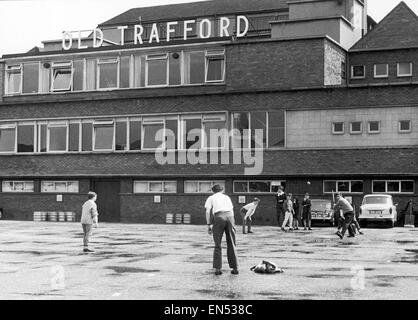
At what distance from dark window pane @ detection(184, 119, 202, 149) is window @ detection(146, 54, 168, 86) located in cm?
323

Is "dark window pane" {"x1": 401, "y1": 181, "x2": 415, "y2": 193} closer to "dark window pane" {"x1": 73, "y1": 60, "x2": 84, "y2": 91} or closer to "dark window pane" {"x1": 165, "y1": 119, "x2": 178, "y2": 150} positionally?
"dark window pane" {"x1": 165, "y1": 119, "x2": 178, "y2": 150}

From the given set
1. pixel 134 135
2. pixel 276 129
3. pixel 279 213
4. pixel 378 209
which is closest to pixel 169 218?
pixel 134 135

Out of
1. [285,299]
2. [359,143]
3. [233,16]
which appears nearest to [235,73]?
[359,143]

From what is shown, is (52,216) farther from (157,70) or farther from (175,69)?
(175,69)

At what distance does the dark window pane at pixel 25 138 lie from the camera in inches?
1773

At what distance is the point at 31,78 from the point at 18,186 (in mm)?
6830

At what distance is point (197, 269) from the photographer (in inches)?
665

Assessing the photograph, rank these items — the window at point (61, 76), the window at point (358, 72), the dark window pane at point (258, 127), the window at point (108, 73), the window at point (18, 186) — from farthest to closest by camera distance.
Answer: the window at point (358, 72)
the window at point (61, 76)
the window at point (18, 186)
the window at point (108, 73)
the dark window pane at point (258, 127)

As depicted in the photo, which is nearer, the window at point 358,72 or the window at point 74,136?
the window at point 74,136

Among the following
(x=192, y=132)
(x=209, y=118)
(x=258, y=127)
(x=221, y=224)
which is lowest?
(x=221, y=224)

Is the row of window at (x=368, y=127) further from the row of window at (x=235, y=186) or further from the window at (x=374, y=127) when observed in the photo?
the row of window at (x=235, y=186)

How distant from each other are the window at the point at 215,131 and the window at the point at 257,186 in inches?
92.2

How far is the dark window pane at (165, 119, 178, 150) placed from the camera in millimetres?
41625

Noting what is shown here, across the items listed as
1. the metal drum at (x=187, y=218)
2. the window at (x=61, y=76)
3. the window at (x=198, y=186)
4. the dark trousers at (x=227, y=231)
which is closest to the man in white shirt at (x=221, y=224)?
the dark trousers at (x=227, y=231)
